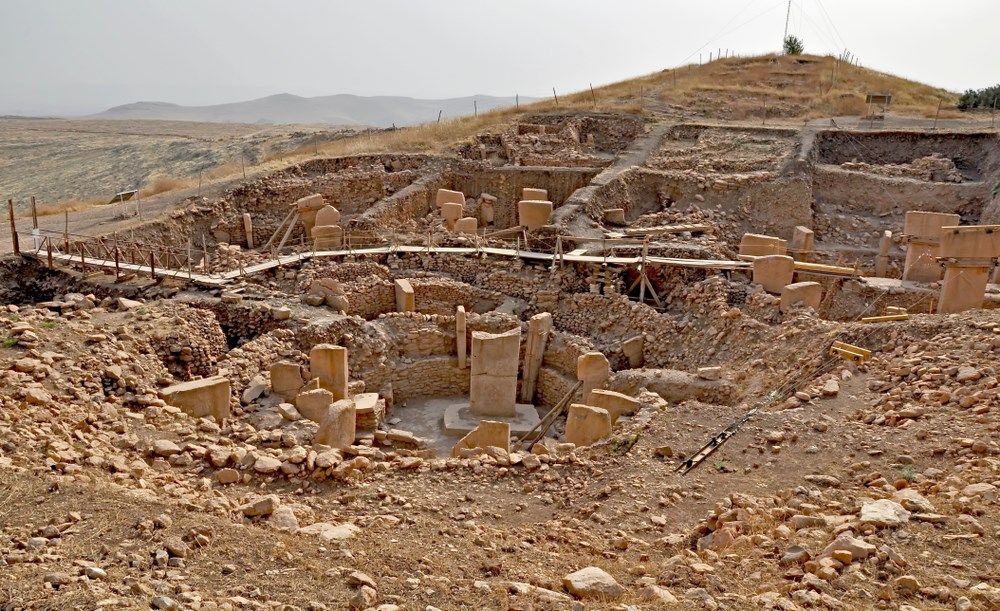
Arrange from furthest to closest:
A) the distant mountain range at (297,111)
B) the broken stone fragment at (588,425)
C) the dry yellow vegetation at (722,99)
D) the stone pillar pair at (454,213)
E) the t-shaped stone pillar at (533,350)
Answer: the distant mountain range at (297,111), the dry yellow vegetation at (722,99), the stone pillar pair at (454,213), the t-shaped stone pillar at (533,350), the broken stone fragment at (588,425)

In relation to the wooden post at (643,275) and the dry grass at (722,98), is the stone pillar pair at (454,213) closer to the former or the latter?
the dry grass at (722,98)

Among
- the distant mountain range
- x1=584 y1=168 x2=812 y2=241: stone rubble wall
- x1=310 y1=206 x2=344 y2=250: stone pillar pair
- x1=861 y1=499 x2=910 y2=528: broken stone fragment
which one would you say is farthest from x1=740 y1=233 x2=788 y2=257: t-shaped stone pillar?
the distant mountain range

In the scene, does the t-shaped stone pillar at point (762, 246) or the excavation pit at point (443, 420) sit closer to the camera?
the excavation pit at point (443, 420)

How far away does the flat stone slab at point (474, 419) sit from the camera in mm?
12612

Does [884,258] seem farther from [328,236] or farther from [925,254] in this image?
[328,236]

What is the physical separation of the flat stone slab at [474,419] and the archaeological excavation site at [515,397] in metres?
0.10

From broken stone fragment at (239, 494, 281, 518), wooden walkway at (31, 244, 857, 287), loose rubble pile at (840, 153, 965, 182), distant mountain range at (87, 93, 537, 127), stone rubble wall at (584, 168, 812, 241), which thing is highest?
distant mountain range at (87, 93, 537, 127)

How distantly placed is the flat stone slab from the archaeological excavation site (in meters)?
0.10

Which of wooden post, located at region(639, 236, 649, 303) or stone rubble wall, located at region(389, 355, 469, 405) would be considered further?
wooden post, located at region(639, 236, 649, 303)

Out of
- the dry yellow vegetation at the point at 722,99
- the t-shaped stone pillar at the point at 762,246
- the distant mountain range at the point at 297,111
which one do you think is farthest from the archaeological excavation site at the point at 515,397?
the distant mountain range at the point at 297,111

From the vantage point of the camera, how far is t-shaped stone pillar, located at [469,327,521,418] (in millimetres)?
12547

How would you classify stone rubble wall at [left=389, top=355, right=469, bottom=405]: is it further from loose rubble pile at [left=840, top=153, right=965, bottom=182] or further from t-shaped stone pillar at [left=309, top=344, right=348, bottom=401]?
loose rubble pile at [left=840, top=153, right=965, bottom=182]

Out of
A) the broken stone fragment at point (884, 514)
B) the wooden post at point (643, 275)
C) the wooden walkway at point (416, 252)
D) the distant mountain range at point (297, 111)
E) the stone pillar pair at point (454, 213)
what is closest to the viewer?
the broken stone fragment at point (884, 514)

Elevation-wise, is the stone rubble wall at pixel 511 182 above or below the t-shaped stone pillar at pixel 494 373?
above
